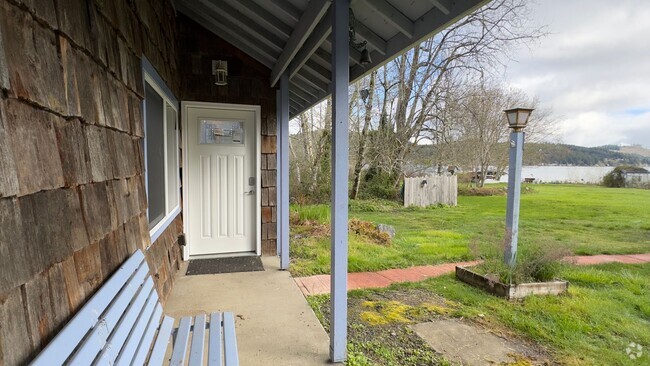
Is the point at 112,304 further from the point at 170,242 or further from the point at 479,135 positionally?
the point at 479,135

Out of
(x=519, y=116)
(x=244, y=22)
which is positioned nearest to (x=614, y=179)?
(x=519, y=116)

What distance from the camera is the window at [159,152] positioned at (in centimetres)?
251

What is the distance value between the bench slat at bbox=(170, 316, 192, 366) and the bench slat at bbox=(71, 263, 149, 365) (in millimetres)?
304

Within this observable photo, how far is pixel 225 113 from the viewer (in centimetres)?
423

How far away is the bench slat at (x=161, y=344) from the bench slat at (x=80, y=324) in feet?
1.04

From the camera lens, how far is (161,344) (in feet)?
4.89

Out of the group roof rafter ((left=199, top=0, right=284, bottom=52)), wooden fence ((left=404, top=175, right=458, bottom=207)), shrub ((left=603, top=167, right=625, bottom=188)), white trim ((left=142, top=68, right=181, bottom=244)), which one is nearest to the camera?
white trim ((left=142, top=68, right=181, bottom=244))

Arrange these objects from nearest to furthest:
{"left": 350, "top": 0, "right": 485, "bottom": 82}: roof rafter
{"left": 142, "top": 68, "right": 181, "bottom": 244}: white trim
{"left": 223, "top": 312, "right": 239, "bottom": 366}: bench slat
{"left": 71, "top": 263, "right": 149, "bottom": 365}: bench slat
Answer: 1. {"left": 71, "top": 263, "right": 149, "bottom": 365}: bench slat
2. {"left": 223, "top": 312, "right": 239, "bottom": 366}: bench slat
3. {"left": 350, "top": 0, "right": 485, "bottom": 82}: roof rafter
4. {"left": 142, "top": 68, "right": 181, "bottom": 244}: white trim

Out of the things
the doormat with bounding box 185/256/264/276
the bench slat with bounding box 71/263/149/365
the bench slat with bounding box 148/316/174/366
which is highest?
the bench slat with bounding box 71/263/149/365

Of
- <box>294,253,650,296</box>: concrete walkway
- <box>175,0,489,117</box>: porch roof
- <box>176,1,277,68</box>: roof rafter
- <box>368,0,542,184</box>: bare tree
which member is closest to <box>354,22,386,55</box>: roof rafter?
<box>175,0,489,117</box>: porch roof

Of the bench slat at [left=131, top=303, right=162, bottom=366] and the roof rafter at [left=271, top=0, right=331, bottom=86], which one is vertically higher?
the roof rafter at [left=271, top=0, right=331, bottom=86]

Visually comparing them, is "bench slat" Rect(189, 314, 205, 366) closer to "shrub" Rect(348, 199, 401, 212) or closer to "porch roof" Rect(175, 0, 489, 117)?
"porch roof" Rect(175, 0, 489, 117)

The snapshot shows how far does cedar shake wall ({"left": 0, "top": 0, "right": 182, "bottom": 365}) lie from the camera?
793 millimetres

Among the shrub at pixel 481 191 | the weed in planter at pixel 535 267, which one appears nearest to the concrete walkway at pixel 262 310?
the weed in planter at pixel 535 267
